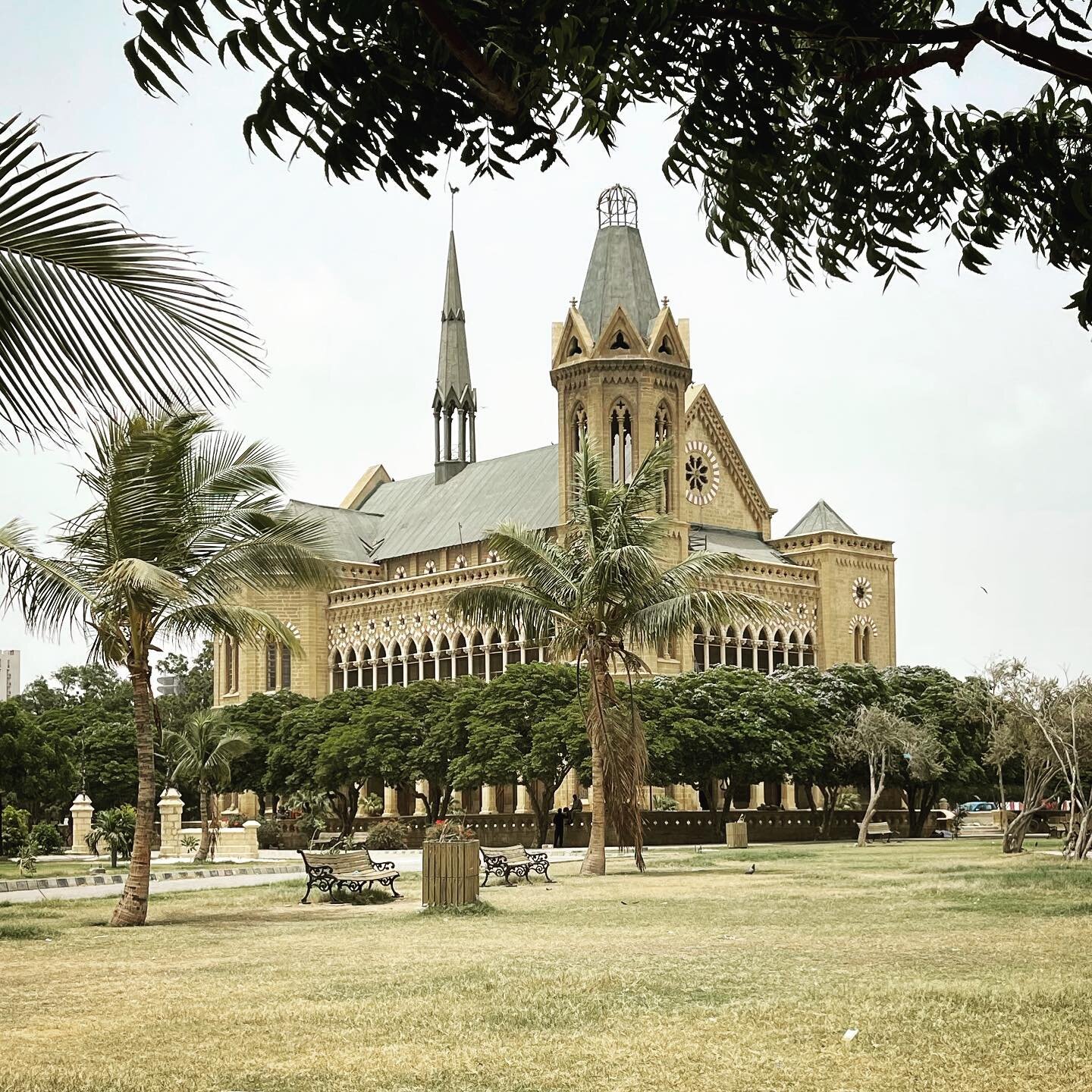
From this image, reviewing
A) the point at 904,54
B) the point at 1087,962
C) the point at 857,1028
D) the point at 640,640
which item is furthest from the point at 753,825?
the point at 904,54

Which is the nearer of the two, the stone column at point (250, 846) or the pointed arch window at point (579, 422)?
the stone column at point (250, 846)

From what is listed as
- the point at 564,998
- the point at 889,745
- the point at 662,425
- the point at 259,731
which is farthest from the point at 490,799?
the point at 564,998

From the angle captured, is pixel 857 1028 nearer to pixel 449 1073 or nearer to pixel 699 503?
pixel 449 1073

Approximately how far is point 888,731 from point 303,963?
4018 cm

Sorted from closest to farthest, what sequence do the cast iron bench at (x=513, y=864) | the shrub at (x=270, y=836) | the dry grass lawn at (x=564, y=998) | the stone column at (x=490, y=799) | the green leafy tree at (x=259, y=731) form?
the dry grass lawn at (x=564, y=998)
the cast iron bench at (x=513, y=864)
the shrub at (x=270, y=836)
the green leafy tree at (x=259, y=731)
the stone column at (x=490, y=799)

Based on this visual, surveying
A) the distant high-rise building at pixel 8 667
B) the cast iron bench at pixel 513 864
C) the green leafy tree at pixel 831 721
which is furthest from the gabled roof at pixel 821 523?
the distant high-rise building at pixel 8 667

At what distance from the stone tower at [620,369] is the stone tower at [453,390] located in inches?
823

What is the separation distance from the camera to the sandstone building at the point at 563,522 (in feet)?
245

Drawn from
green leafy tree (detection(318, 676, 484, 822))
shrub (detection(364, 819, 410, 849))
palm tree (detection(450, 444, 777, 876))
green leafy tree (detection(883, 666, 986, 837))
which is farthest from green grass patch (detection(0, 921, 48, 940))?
green leafy tree (detection(883, 666, 986, 837))

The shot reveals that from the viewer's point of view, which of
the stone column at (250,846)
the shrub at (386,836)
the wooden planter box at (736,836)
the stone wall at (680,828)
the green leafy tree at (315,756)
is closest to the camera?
the stone column at (250,846)

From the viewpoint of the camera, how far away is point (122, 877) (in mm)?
33594

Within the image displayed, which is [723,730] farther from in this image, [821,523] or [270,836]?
[821,523]

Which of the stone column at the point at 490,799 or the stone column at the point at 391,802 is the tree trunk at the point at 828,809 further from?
the stone column at the point at 391,802

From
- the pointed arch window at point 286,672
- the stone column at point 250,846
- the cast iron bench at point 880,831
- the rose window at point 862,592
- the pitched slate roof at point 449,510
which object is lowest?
the cast iron bench at point 880,831
